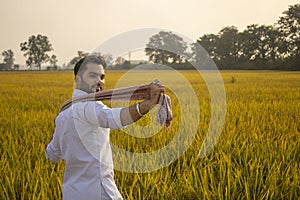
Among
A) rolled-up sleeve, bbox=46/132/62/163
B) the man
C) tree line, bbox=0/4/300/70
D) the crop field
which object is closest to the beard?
the man

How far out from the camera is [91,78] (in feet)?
4.12

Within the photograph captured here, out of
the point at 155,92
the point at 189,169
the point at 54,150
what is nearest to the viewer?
the point at 155,92

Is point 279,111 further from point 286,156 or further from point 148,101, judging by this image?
point 148,101

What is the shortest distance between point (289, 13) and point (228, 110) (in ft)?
120

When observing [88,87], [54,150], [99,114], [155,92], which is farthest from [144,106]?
[54,150]

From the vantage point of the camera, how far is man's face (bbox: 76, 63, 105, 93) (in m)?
1.25

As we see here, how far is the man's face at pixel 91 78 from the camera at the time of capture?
1.25 m

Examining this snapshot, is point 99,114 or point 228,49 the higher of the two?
point 228,49

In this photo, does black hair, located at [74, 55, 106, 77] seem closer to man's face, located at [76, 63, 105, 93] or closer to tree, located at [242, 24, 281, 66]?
man's face, located at [76, 63, 105, 93]

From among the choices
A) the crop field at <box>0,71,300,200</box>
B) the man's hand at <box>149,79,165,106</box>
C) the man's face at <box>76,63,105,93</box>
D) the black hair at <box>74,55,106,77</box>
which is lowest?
the crop field at <box>0,71,300,200</box>

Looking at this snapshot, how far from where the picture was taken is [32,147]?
2611mm

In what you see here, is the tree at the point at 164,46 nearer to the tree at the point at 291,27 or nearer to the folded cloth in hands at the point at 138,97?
the folded cloth in hands at the point at 138,97

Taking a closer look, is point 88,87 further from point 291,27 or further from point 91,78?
point 291,27

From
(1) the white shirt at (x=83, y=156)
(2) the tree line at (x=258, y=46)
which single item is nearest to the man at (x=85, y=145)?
(1) the white shirt at (x=83, y=156)
